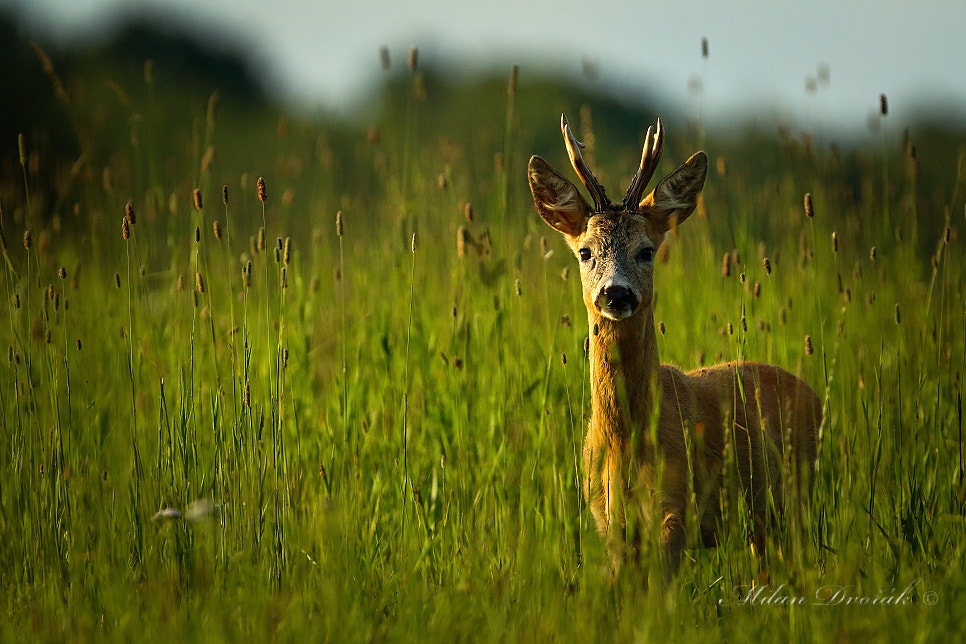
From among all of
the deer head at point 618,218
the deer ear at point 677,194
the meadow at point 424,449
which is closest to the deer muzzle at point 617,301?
the deer head at point 618,218

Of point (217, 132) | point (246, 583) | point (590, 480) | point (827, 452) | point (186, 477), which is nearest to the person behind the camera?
point (246, 583)

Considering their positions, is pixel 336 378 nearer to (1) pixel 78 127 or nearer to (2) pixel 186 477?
(2) pixel 186 477

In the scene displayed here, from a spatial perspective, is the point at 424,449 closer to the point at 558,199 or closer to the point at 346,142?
the point at 558,199

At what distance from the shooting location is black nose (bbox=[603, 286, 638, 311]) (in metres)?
4.61

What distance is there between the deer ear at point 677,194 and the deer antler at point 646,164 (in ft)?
0.32

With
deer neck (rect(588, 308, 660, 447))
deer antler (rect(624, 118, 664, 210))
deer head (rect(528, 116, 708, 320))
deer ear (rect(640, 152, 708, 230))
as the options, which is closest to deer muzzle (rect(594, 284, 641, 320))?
deer head (rect(528, 116, 708, 320))

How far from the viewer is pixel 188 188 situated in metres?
8.07

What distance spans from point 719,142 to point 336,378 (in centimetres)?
1377

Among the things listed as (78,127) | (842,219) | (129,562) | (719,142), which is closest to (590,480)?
(129,562)

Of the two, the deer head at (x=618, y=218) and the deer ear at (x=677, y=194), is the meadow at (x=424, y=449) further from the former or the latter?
the deer ear at (x=677, y=194)

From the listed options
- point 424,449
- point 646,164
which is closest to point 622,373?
point 646,164

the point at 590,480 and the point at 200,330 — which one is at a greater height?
the point at 200,330

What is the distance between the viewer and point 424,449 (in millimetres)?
5680

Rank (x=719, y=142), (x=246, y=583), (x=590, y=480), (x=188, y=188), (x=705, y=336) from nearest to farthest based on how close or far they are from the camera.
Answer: (x=246, y=583), (x=590, y=480), (x=705, y=336), (x=188, y=188), (x=719, y=142)
